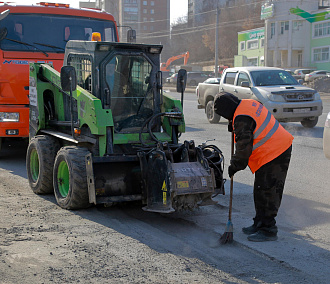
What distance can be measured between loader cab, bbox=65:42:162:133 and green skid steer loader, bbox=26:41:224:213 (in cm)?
1

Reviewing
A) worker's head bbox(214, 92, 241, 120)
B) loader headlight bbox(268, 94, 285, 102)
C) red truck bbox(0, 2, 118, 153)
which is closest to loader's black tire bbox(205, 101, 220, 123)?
loader headlight bbox(268, 94, 285, 102)

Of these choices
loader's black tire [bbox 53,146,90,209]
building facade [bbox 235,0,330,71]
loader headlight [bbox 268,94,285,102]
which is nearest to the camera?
loader's black tire [bbox 53,146,90,209]

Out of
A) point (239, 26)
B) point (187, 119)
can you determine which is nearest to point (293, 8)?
point (239, 26)

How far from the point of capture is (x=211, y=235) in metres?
6.02

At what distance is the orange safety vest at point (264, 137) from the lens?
18.7ft

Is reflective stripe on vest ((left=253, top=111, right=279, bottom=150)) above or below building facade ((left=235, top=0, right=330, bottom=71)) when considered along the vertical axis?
below

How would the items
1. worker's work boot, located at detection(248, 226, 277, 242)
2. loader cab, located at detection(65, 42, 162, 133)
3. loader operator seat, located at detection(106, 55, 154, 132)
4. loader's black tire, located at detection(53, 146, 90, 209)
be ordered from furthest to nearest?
1. loader operator seat, located at detection(106, 55, 154, 132)
2. loader cab, located at detection(65, 42, 162, 133)
3. loader's black tire, located at detection(53, 146, 90, 209)
4. worker's work boot, located at detection(248, 226, 277, 242)

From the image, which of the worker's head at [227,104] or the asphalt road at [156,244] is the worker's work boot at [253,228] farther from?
the worker's head at [227,104]

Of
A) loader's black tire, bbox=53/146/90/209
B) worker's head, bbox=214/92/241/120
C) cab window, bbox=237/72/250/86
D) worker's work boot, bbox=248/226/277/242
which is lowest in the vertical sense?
worker's work boot, bbox=248/226/277/242

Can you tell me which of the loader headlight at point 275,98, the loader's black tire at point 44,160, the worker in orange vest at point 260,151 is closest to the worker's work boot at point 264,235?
the worker in orange vest at point 260,151

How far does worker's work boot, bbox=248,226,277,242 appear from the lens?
5.77m

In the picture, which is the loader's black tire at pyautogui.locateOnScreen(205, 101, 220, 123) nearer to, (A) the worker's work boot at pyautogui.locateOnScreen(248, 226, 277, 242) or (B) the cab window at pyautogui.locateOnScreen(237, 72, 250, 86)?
(B) the cab window at pyautogui.locateOnScreen(237, 72, 250, 86)

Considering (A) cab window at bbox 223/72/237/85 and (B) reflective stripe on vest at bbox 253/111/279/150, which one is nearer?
(B) reflective stripe on vest at bbox 253/111/279/150

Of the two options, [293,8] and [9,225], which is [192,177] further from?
[293,8]
